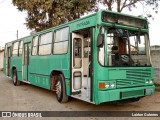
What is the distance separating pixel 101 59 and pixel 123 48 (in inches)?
36.4

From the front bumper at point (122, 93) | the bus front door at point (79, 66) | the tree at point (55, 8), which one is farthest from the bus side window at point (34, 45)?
the front bumper at point (122, 93)

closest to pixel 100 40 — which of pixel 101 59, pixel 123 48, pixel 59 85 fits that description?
pixel 101 59

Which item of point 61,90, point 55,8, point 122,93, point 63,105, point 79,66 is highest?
point 55,8

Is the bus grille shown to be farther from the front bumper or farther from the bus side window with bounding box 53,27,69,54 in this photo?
the bus side window with bounding box 53,27,69,54

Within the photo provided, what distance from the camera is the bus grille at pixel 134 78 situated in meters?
6.59

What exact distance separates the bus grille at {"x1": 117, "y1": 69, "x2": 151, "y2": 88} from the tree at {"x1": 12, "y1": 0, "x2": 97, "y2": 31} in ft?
31.8

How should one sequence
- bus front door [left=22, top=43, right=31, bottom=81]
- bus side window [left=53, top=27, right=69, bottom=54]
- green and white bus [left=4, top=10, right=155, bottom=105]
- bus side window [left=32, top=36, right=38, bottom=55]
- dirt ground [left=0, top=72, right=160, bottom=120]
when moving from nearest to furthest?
1. green and white bus [left=4, top=10, right=155, bottom=105]
2. dirt ground [left=0, top=72, right=160, bottom=120]
3. bus side window [left=53, top=27, right=69, bottom=54]
4. bus side window [left=32, top=36, right=38, bottom=55]
5. bus front door [left=22, top=43, right=31, bottom=81]

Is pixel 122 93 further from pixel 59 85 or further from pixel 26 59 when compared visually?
pixel 26 59

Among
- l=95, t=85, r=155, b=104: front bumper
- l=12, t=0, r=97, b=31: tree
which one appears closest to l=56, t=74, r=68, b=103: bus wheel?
l=95, t=85, r=155, b=104: front bumper

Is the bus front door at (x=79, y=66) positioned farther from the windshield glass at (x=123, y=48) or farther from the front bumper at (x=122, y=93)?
the front bumper at (x=122, y=93)

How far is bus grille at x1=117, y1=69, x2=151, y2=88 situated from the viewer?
659cm

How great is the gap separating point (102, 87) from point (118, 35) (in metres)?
1.64

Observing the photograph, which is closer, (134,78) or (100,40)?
(100,40)

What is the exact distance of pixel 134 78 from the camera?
6.86 m
